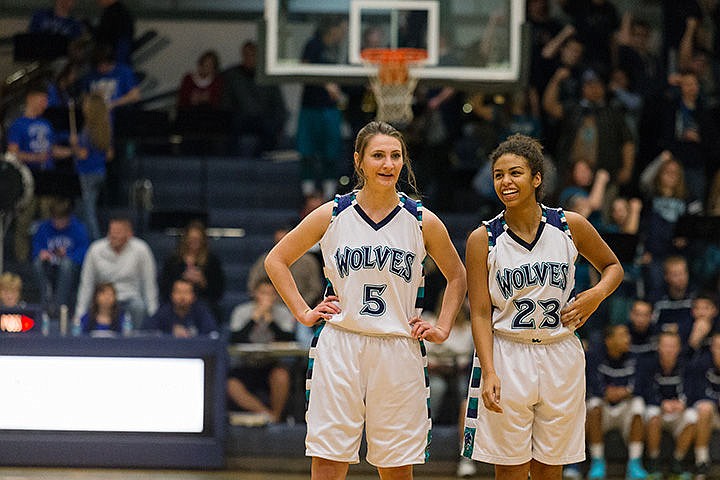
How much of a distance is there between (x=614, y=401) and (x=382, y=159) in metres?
4.75

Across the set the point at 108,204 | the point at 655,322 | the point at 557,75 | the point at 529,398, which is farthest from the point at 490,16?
the point at 529,398

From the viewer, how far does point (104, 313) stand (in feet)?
31.7

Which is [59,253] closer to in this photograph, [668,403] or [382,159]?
[668,403]

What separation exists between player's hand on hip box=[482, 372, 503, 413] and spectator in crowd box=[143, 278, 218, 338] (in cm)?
486

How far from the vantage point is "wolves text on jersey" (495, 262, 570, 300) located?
16.1 ft

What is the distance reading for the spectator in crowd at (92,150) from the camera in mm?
11820

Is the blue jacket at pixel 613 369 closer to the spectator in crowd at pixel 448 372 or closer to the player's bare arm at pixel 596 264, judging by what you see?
the spectator in crowd at pixel 448 372

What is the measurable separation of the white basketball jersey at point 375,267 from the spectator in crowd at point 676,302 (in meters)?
5.02

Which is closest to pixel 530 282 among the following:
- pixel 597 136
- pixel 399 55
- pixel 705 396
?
pixel 705 396

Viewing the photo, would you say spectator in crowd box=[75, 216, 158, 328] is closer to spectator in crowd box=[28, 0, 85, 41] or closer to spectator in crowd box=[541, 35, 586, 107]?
spectator in crowd box=[28, 0, 85, 41]

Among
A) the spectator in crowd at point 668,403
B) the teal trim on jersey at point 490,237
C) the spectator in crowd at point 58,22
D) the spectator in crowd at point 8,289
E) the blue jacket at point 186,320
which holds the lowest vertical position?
the spectator in crowd at point 668,403

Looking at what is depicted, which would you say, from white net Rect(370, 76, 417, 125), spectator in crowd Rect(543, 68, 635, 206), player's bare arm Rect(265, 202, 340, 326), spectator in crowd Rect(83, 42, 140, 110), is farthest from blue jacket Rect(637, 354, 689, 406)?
spectator in crowd Rect(83, 42, 140, 110)

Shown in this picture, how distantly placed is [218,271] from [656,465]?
13.3 ft

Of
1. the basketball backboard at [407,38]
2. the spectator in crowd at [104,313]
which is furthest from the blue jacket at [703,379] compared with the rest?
the spectator in crowd at [104,313]
